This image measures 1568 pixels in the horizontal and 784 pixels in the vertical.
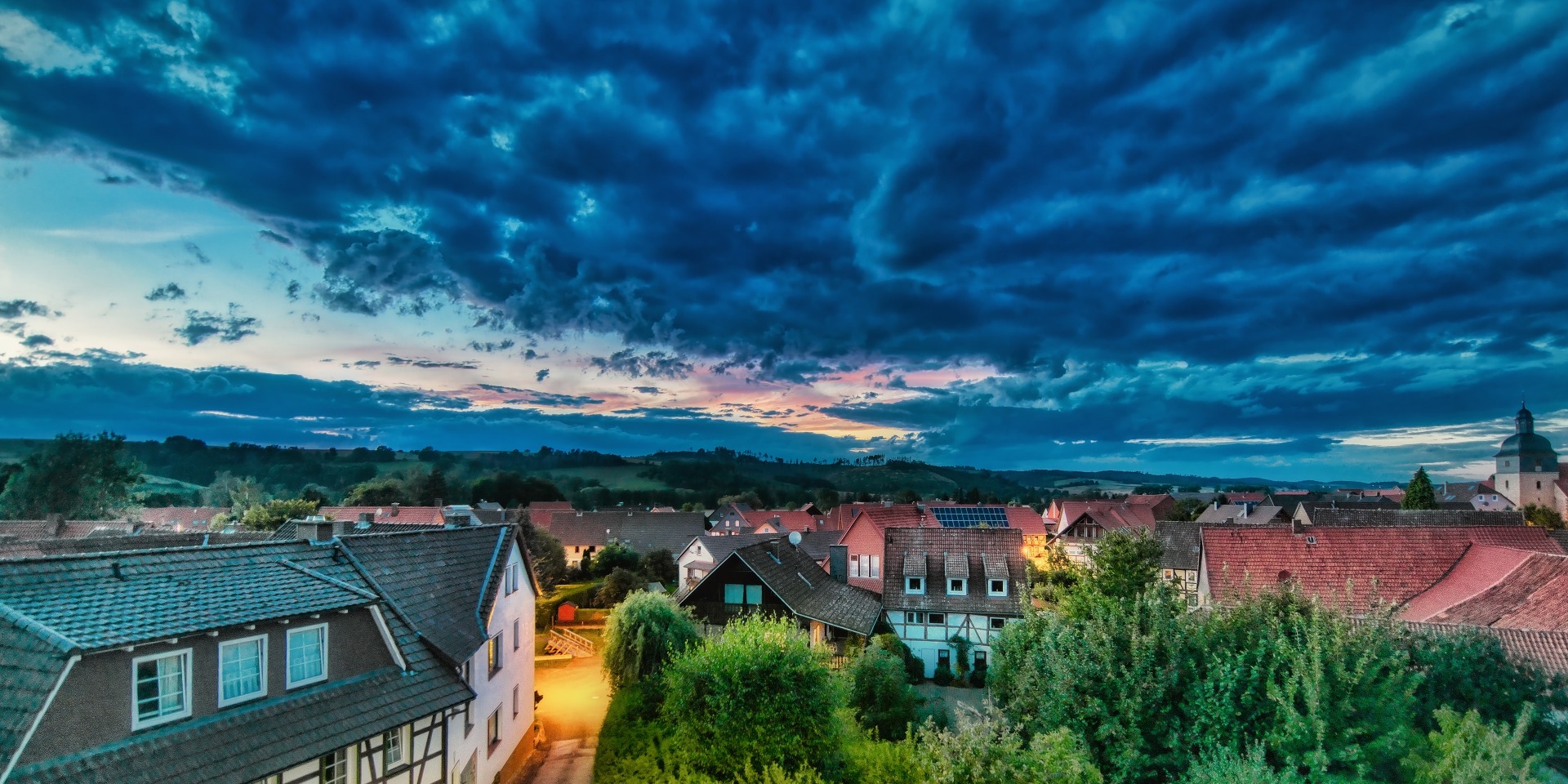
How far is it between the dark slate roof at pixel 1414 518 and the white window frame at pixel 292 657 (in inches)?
1832

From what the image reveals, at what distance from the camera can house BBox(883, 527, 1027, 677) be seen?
38.8 meters

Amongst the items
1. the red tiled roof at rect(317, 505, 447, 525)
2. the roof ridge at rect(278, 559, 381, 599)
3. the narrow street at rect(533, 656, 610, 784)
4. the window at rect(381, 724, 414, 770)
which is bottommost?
the narrow street at rect(533, 656, 610, 784)

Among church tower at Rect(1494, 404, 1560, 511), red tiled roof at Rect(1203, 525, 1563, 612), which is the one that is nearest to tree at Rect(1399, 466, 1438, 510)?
church tower at Rect(1494, 404, 1560, 511)

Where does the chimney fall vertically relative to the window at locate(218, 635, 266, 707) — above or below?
below

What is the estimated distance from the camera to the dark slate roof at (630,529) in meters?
79.7

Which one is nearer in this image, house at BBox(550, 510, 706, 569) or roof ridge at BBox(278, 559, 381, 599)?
roof ridge at BBox(278, 559, 381, 599)

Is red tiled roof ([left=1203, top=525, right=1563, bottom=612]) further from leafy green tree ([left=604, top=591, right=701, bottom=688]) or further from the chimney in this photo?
leafy green tree ([left=604, top=591, right=701, bottom=688])

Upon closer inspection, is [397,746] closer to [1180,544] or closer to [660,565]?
[660,565]

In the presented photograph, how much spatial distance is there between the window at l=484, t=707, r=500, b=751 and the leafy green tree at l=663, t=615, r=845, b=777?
7488mm

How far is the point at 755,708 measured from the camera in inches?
706

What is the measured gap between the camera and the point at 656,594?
3136cm

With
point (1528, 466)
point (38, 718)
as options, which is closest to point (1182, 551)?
point (38, 718)

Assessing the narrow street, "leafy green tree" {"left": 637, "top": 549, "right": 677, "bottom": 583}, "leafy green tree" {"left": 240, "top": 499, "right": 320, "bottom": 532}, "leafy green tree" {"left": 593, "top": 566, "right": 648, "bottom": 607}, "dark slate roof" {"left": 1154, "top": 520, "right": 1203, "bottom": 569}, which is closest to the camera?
the narrow street

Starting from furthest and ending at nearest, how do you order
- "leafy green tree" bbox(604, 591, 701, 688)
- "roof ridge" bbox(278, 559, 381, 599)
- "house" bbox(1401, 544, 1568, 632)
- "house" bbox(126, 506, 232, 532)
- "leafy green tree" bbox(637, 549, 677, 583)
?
"house" bbox(126, 506, 232, 532), "leafy green tree" bbox(637, 549, 677, 583), "leafy green tree" bbox(604, 591, 701, 688), "house" bbox(1401, 544, 1568, 632), "roof ridge" bbox(278, 559, 381, 599)
